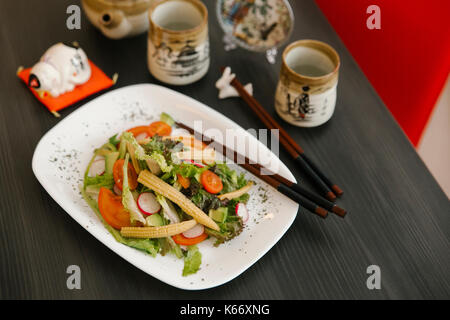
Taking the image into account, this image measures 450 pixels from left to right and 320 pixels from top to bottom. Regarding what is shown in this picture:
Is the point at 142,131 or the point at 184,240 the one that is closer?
the point at 184,240

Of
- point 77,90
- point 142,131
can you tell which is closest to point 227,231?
point 142,131

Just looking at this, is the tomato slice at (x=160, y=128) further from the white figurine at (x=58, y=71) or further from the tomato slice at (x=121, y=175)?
the white figurine at (x=58, y=71)

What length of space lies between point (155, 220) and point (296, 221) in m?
0.33

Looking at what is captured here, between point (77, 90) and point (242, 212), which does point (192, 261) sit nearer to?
point (242, 212)

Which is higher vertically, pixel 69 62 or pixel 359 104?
pixel 69 62

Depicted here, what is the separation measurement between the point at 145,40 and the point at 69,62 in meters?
0.30

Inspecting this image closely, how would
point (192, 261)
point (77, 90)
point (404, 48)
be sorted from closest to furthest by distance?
point (192, 261) < point (77, 90) < point (404, 48)

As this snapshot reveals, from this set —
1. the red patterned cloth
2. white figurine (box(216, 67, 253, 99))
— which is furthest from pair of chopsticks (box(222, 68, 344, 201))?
the red patterned cloth

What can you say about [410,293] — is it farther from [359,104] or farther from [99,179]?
[99,179]

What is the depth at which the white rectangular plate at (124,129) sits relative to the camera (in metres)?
1.06

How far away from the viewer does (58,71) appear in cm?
140

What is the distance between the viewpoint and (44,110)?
1.41m

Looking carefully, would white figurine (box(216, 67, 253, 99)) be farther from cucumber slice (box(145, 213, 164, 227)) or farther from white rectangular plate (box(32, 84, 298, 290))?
cucumber slice (box(145, 213, 164, 227))
